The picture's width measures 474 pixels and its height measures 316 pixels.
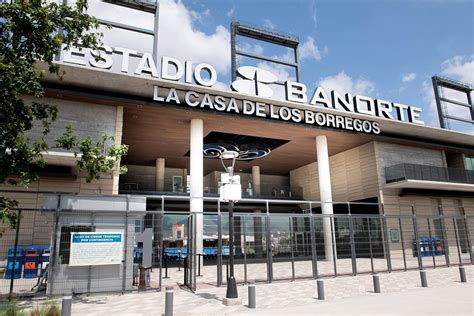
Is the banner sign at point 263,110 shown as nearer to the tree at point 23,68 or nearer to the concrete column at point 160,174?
the tree at point 23,68

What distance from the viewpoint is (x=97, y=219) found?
10.3 meters

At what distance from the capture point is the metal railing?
2217cm

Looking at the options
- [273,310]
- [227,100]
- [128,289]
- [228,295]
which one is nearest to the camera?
[273,310]

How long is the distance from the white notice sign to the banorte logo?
11182 millimetres

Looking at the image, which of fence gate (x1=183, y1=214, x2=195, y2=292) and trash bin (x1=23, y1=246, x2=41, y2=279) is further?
trash bin (x1=23, y1=246, x2=41, y2=279)

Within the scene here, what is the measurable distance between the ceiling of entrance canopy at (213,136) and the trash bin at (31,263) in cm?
781

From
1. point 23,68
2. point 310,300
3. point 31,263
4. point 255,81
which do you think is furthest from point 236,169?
point 23,68

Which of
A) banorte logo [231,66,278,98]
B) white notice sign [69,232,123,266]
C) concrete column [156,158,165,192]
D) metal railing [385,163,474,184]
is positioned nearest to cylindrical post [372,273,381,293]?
white notice sign [69,232,123,266]

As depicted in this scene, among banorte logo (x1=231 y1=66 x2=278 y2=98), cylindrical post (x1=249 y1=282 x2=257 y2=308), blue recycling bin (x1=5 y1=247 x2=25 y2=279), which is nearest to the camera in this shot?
cylindrical post (x1=249 y1=282 x2=257 y2=308)

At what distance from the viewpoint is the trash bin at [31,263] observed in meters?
13.2

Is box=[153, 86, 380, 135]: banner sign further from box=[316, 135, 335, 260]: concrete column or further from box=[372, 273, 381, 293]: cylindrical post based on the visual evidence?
box=[372, 273, 381, 293]: cylindrical post

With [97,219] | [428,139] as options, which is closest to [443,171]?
[428,139]

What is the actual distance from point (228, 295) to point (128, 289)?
11.4ft

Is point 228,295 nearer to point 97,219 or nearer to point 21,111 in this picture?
point 97,219
